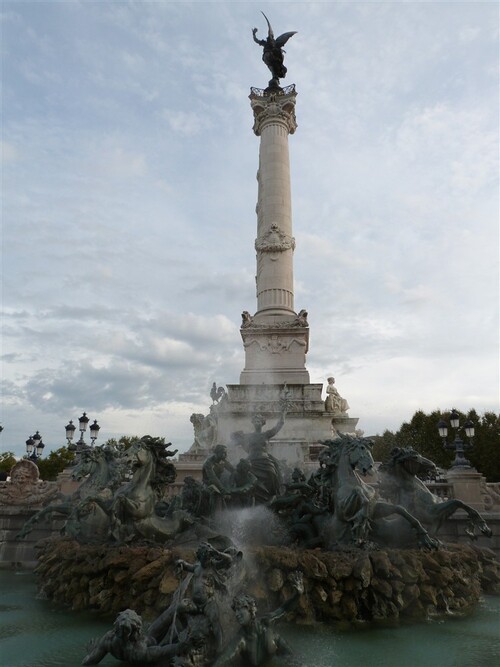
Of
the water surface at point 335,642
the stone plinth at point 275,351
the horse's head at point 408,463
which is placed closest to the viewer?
the water surface at point 335,642

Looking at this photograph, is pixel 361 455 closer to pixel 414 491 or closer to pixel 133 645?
pixel 414 491

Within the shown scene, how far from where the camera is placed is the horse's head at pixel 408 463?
9.06 meters

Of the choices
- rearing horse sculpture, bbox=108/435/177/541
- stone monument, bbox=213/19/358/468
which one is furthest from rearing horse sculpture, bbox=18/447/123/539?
stone monument, bbox=213/19/358/468

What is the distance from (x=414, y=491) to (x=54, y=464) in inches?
1846

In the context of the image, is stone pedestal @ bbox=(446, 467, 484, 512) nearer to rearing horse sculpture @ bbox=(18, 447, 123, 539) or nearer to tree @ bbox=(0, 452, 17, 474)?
rearing horse sculpture @ bbox=(18, 447, 123, 539)

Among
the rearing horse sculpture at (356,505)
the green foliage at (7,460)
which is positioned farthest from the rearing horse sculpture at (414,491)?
the green foliage at (7,460)

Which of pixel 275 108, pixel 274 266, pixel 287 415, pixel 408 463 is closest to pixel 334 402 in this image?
pixel 287 415

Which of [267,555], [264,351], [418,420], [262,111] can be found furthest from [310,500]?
[418,420]

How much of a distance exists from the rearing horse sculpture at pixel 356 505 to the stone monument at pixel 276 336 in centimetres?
705

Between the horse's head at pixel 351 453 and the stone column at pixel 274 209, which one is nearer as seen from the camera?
the horse's head at pixel 351 453

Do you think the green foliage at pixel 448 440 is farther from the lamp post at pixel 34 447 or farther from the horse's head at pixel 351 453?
the horse's head at pixel 351 453

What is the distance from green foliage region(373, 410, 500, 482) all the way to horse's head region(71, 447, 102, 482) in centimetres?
2796

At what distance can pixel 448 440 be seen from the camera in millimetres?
39781

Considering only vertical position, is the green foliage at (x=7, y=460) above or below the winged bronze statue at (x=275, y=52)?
below
